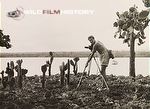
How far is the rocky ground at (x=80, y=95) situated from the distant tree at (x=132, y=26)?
20 centimetres

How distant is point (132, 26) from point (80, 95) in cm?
71

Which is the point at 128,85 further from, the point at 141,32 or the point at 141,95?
the point at 141,32

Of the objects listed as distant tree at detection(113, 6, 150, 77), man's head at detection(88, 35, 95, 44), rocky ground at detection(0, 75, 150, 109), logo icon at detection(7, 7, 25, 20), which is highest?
logo icon at detection(7, 7, 25, 20)

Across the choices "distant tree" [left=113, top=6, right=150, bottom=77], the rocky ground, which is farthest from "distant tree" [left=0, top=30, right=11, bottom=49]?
"distant tree" [left=113, top=6, right=150, bottom=77]

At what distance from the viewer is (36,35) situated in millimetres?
2834

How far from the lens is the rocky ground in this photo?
8.41 feet

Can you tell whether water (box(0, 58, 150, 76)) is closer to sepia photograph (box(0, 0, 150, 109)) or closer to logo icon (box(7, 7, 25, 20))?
sepia photograph (box(0, 0, 150, 109))

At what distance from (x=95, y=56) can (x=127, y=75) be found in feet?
1.03

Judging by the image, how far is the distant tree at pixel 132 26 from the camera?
2875 millimetres

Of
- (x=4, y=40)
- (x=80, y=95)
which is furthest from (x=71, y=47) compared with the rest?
(x=4, y=40)

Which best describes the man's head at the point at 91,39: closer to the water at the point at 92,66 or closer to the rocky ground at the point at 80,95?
the water at the point at 92,66

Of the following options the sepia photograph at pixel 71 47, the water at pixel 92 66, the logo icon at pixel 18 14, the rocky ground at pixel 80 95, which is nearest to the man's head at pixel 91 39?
the sepia photograph at pixel 71 47

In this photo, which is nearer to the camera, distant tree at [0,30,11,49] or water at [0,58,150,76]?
distant tree at [0,30,11,49]

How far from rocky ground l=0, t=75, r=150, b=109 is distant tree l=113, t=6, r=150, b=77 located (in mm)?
203
